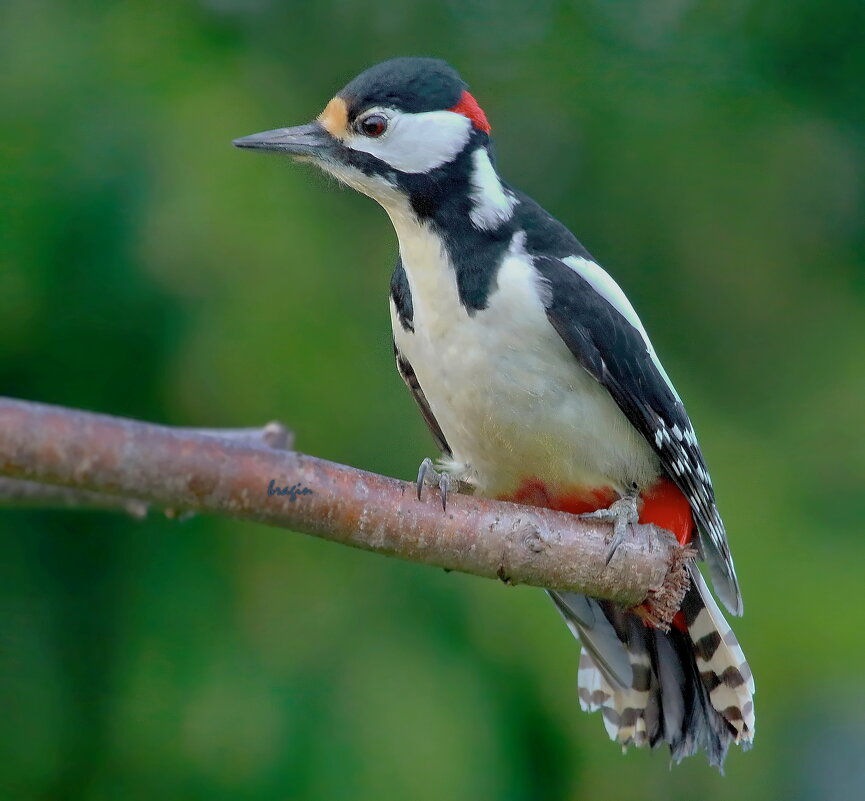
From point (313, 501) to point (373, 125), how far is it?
1154 mm

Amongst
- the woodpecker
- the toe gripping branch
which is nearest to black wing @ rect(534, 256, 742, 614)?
the woodpecker

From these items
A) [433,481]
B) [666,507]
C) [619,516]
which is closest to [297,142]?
[433,481]

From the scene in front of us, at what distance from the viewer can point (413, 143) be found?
274cm

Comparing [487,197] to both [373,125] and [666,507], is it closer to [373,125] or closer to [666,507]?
[373,125]

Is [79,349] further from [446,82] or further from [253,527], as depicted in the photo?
[446,82]

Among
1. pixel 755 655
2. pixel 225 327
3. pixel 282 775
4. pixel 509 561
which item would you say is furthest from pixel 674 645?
pixel 225 327

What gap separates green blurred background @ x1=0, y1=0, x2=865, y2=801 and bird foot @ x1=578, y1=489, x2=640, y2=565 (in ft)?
2.35

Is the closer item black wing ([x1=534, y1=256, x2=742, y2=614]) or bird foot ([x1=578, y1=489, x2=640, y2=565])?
bird foot ([x1=578, y1=489, x2=640, y2=565])

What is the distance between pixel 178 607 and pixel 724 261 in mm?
2362

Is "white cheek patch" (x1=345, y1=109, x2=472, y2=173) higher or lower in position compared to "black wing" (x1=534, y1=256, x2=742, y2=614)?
higher

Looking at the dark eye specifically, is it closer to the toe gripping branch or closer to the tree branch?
A: the tree branch

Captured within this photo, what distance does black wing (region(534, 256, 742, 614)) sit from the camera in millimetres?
2666

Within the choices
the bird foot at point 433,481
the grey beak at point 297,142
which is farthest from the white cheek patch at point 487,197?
the bird foot at point 433,481

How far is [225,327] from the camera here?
355 centimetres
